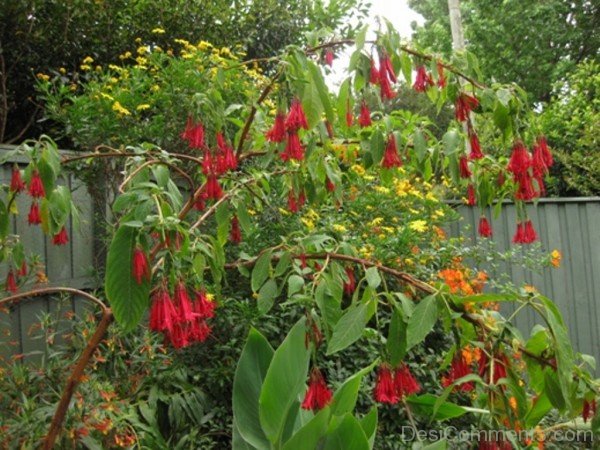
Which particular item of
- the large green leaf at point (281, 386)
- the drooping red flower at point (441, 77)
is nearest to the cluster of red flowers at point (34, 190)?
the large green leaf at point (281, 386)

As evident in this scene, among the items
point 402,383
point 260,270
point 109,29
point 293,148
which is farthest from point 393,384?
point 109,29

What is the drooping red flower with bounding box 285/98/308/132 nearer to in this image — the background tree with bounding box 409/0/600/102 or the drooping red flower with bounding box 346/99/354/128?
the drooping red flower with bounding box 346/99/354/128

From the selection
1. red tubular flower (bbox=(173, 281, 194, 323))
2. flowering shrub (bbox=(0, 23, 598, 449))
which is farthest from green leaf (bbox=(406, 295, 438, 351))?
red tubular flower (bbox=(173, 281, 194, 323))

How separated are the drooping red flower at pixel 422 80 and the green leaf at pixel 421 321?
73 centimetres

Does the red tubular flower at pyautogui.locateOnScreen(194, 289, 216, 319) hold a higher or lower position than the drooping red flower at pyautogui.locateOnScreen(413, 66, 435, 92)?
lower

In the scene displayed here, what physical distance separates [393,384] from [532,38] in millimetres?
13506

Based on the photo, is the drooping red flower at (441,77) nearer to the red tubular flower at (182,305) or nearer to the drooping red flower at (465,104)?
the drooping red flower at (465,104)

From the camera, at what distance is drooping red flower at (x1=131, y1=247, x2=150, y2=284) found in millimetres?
1207

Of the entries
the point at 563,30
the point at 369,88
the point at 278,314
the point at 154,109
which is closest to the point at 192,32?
the point at 154,109

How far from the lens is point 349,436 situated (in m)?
1.10

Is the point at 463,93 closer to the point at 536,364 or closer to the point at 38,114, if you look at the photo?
the point at 536,364

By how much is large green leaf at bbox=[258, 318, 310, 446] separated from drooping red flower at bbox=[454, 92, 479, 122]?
0.95m

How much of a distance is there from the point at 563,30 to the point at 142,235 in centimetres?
1427

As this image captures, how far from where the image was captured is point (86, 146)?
357 cm
